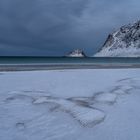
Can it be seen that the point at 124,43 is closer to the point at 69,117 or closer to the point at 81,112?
the point at 81,112

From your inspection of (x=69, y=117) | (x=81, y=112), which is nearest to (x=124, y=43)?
(x=81, y=112)

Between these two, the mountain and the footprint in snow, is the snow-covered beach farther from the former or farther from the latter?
the mountain

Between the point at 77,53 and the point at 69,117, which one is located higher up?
the point at 77,53

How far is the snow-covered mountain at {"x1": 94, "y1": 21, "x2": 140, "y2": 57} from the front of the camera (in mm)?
167625

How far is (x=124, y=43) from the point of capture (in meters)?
180

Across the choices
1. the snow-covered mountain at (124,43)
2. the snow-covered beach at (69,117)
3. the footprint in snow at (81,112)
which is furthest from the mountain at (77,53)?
the footprint in snow at (81,112)

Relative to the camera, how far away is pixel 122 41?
181 meters

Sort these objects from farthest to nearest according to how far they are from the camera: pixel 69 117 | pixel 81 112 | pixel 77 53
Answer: pixel 77 53 → pixel 81 112 → pixel 69 117

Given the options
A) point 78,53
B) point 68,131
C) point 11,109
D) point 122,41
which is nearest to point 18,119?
point 11,109

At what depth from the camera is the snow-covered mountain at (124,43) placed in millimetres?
167625

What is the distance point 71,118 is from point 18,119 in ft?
4.47

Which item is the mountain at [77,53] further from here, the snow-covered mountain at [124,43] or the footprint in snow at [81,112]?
the footprint in snow at [81,112]

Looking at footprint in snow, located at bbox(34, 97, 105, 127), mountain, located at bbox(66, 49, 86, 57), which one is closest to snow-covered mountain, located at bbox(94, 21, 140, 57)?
mountain, located at bbox(66, 49, 86, 57)

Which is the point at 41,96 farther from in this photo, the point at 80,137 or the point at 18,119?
the point at 80,137
